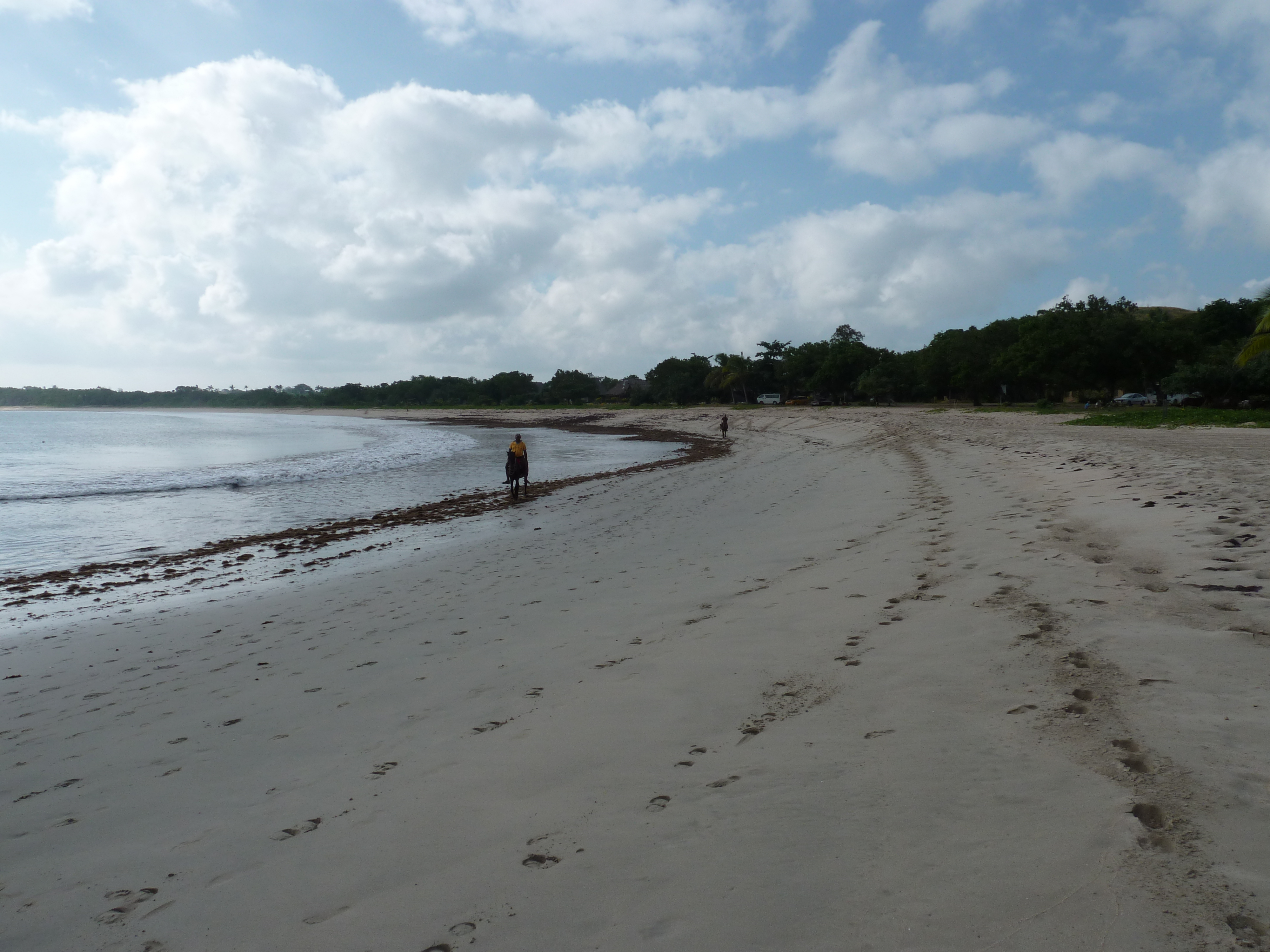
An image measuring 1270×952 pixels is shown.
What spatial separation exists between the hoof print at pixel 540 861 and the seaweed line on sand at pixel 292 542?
9240mm

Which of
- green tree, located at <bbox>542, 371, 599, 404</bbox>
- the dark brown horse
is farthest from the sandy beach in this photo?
green tree, located at <bbox>542, 371, 599, 404</bbox>

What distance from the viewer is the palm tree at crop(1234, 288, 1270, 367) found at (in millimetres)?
22469

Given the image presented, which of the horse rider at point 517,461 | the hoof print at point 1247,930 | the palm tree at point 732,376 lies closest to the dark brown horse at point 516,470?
the horse rider at point 517,461

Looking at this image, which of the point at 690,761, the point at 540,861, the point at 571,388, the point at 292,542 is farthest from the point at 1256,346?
the point at 571,388

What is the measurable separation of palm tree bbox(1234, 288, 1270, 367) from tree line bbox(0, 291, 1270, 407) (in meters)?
0.20

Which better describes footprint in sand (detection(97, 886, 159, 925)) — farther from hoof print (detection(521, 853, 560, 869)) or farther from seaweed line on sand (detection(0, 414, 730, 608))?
seaweed line on sand (detection(0, 414, 730, 608))

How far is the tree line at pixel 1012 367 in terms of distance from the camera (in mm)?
39719

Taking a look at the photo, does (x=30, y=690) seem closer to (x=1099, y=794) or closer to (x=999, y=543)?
(x=1099, y=794)

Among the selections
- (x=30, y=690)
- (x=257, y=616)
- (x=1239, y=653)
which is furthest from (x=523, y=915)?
(x=257, y=616)

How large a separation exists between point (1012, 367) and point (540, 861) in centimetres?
5593

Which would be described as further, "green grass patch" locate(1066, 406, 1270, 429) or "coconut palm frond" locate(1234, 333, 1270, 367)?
"green grass patch" locate(1066, 406, 1270, 429)

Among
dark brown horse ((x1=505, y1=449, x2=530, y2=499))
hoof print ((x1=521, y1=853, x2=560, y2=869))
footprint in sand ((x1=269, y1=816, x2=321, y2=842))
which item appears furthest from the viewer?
dark brown horse ((x1=505, y1=449, x2=530, y2=499))

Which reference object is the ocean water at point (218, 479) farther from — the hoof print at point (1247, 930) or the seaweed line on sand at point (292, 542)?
the hoof print at point (1247, 930)

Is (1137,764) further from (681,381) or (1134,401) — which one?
(681,381)
